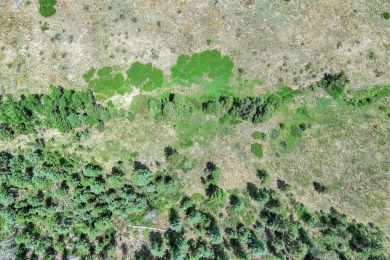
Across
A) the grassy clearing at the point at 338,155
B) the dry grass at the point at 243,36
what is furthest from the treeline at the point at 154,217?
the dry grass at the point at 243,36

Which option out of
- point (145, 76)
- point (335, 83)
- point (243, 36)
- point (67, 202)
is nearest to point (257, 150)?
point (335, 83)

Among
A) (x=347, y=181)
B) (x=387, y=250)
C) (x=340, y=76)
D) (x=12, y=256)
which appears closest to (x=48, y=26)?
(x=12, y=256)

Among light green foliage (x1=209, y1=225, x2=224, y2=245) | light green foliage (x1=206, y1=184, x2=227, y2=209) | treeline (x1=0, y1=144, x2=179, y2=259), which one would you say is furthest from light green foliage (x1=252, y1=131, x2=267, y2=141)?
light green foliage (x1=209, y1=225, x2=224, y2=245)

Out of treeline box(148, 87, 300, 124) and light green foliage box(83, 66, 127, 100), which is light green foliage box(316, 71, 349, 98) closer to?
treeline box(148, 87, 300, 124)

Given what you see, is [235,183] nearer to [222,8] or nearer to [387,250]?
[387,250]

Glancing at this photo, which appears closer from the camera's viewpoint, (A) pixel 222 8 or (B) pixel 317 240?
(B) pixel 317 240

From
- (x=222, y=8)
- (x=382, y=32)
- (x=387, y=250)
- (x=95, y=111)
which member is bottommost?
(x=387, y=250)

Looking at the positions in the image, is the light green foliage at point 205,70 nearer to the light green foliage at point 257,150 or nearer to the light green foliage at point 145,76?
the light green foliage at point 145,76
